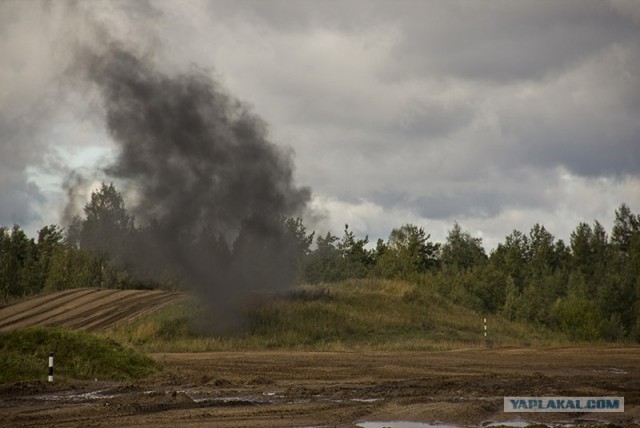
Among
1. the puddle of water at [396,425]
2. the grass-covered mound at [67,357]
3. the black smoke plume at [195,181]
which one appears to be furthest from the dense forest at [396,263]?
the puddle of water at [396,425]

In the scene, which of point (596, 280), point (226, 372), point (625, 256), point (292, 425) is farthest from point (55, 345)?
point (625, 256)

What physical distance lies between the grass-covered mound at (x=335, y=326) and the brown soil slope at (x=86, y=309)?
316cm

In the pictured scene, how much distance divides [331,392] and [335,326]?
2407 cm

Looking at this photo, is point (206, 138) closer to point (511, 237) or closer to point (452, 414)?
point (452, 414)

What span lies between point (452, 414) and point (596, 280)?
73.2 m

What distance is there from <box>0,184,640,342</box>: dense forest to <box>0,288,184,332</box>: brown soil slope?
6.53ft

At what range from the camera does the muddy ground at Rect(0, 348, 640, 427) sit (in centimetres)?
1591

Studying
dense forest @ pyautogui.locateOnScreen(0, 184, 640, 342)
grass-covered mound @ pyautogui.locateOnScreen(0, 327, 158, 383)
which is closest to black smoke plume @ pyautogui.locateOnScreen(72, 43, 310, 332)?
dense forest @ pyautogui.locateOnScreen(0, 184, 640, 342)

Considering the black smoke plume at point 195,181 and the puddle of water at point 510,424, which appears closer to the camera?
the puddle of water at point 510,424

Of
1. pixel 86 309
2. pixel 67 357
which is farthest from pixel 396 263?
pixel 67 357

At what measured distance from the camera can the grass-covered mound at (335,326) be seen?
4156cm

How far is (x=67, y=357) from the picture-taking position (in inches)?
1042

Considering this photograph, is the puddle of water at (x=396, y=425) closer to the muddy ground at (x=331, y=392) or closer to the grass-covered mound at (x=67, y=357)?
the muddy ground at (x=331, y=392)

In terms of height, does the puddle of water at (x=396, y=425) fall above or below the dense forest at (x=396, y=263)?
below
